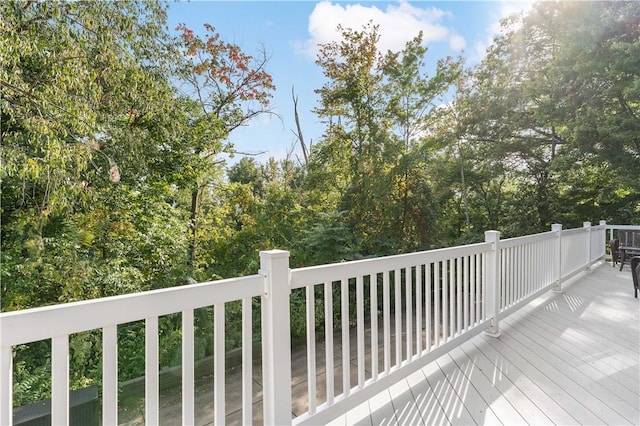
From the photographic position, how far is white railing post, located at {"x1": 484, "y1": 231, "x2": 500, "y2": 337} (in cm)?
318

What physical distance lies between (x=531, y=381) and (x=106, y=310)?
2.75 metres

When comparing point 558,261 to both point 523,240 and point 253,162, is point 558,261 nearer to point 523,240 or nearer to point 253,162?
point 523,240

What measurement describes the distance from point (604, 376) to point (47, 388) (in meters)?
4.76

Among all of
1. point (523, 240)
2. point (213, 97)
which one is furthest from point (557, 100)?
point (213, 97)

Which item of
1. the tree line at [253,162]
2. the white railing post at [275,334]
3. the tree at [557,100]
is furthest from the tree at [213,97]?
the tree at [557,100]

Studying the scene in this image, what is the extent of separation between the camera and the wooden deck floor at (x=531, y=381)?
6.61 ft

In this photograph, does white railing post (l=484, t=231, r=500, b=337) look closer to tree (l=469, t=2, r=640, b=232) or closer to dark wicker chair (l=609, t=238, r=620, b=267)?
dark wicker chair (l=609, t=238, r=620, b=267)

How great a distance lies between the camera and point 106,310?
1.08 metres

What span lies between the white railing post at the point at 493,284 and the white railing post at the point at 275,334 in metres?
2.40

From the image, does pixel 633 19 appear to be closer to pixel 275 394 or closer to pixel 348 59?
pixel 348 59

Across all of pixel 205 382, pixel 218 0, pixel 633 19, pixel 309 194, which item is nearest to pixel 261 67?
pixel 218 0

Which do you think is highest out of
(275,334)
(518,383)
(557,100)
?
(557,100)

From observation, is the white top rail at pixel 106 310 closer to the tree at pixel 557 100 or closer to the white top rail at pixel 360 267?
the white top rail at pixel 360 267

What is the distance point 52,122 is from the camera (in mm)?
3352
